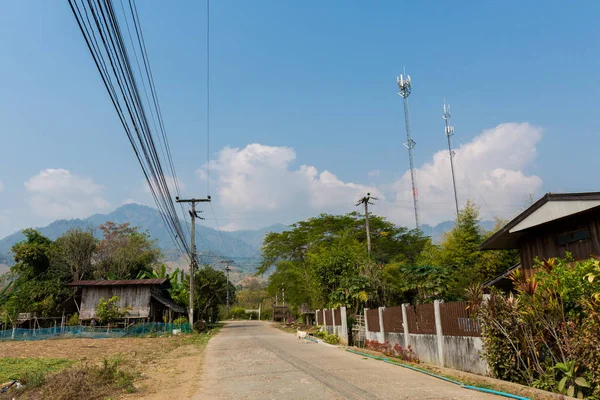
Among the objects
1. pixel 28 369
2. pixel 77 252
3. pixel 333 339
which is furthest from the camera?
pixel 77 252

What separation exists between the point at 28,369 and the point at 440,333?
12749 mm

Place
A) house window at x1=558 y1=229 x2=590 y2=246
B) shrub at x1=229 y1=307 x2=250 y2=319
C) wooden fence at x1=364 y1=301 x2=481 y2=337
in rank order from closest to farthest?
wooden fence at x1=364 y1=301 x2=481 y2=337 < house window at x1=558 y1=229 x2=590 y2=246 < shrub at x1=229 y1=307 x2=250 y2=319

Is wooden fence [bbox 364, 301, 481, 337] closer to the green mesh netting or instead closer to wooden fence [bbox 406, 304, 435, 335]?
wooden fence [bbox 406, 304, 435, 335]

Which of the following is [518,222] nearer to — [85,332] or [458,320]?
[458,320]

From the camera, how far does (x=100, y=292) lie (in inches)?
1329

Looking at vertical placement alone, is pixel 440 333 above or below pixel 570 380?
above

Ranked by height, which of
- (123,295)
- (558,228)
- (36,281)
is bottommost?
(123,295)

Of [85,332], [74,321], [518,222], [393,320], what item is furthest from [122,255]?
[518,222]

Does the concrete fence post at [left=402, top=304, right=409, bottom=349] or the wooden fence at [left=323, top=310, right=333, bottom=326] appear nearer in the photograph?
the concrete fence post at [left=402, top=304, right=409, bottom=349]

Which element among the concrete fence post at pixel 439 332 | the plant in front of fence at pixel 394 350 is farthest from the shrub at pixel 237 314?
the concrete fence post at pixel 439 332

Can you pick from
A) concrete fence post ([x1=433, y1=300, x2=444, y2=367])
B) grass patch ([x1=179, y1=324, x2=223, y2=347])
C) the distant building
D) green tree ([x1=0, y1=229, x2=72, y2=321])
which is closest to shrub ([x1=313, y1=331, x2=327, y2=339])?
grass patch ([x1=179, y1=324, x2=223, y2=347])

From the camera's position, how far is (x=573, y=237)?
12164 millimetres

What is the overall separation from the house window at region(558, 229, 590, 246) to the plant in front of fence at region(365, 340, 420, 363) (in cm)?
565

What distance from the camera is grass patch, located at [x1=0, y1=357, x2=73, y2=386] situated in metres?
10.7
